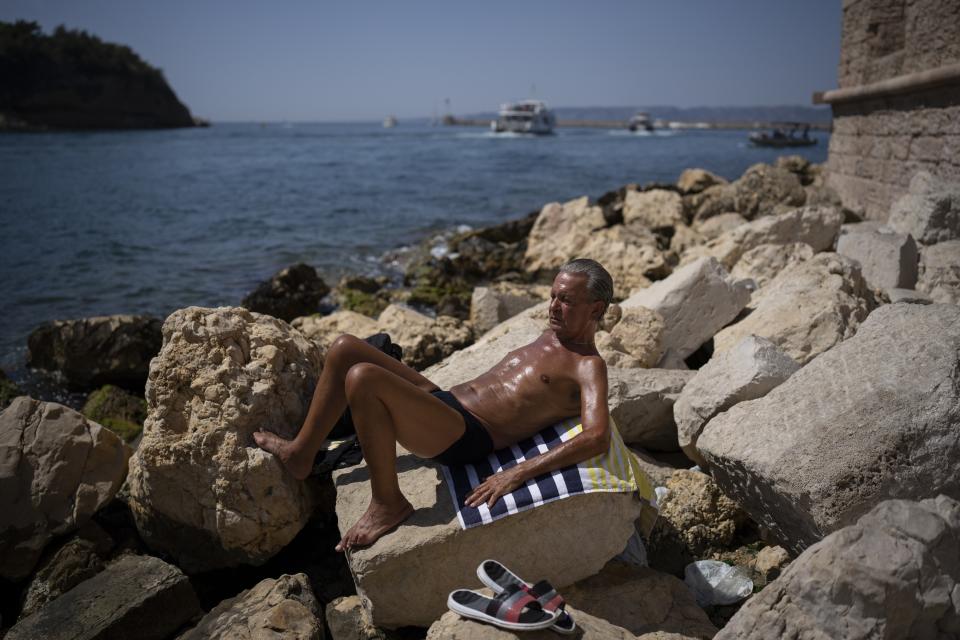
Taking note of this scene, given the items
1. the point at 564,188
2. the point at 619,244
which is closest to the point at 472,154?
the point at 564,188

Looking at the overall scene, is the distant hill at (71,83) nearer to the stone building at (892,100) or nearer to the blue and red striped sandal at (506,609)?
the stone building at (892,100)

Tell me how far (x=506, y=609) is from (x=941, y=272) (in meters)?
5.13

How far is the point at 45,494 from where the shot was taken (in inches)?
139

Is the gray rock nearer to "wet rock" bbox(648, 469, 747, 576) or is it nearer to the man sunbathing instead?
the man sunbathing

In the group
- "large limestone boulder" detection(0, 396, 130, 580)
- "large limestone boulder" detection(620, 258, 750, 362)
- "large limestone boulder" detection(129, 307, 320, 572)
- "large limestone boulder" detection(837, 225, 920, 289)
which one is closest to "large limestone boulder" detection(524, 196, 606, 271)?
"large limestone boulder" detection(837, 225, 920, 289)

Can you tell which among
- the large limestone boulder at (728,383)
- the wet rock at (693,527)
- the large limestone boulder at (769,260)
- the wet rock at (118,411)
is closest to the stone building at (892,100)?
the large limestone boulder at (769,260)

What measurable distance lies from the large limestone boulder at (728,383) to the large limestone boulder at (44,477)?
3.56 meters

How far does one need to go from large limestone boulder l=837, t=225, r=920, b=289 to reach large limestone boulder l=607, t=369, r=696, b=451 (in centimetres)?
264

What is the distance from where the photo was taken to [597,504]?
114 inches

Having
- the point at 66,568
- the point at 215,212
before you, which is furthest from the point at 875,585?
the point at 215,212

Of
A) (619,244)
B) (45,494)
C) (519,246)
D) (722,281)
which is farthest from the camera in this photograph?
(519,246)

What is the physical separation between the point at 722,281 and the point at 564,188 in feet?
68.7

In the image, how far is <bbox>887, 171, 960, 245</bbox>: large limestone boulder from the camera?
6.06m

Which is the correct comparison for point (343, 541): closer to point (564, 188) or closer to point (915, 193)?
point (915, 193)
